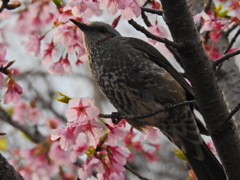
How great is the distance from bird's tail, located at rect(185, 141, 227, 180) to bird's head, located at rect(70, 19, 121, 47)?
108cm

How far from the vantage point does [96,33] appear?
3.12m

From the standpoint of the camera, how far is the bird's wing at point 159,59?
2.76m

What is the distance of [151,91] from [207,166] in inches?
24.1

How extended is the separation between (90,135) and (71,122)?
0.12 metres

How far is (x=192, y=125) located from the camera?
2754 mm

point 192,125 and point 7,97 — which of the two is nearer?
point 7,97

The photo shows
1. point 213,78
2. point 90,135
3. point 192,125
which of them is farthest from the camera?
point 192,125

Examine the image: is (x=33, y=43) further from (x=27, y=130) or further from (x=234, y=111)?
(x=234, y=111)

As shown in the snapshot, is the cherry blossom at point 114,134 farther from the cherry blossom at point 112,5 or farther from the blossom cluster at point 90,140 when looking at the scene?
the cherry blossom at point 112,5

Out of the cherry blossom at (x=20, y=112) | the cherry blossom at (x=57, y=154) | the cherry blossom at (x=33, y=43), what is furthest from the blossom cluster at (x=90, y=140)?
the cherry blossom at (x=20, y=112)

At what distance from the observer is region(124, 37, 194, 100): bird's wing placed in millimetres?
2756

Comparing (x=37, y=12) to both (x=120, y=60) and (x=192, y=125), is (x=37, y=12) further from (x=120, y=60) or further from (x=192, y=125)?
(x=192, y=125)

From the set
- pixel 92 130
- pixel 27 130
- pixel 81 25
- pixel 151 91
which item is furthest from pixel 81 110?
A: pixel 27 130

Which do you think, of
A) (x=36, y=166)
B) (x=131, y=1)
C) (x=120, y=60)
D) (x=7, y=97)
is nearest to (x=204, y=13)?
(x=120, y=60)
